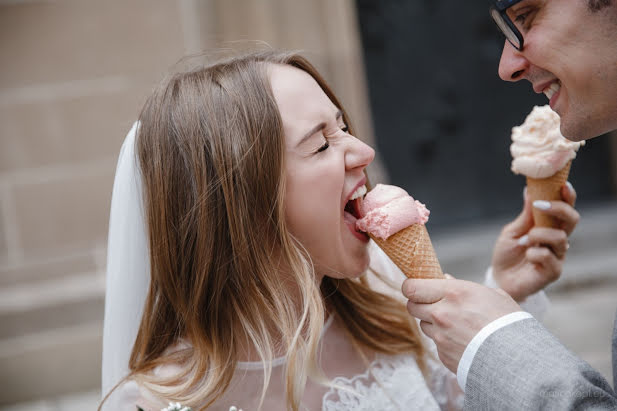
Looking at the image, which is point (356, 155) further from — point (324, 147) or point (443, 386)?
point (443, 386)

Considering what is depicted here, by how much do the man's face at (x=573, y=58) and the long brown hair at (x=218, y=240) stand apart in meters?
0.79

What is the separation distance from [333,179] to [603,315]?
4170 millimetres

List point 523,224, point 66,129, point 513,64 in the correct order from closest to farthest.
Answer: point 513,64
point 523,224
point 66,129

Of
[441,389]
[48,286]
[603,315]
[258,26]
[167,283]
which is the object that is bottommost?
[603,315]

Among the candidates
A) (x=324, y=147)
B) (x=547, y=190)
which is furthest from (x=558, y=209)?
(x=324, y=147)

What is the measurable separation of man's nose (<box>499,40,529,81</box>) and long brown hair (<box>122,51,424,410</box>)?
71 cm

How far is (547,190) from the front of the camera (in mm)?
2463

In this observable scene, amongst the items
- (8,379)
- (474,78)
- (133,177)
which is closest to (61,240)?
(8,379)

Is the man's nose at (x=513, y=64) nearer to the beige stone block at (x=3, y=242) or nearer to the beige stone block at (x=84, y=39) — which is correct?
the beige stone block at (x=84, y=39)

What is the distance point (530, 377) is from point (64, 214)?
4.18 metres

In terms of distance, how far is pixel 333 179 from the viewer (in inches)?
81.4

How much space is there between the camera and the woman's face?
2.07 meters

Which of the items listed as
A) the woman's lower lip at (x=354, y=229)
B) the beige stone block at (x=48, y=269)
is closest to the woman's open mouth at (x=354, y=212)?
the woman's lower lip at (x=354, y=229)

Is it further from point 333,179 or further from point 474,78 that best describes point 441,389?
point 474,78
